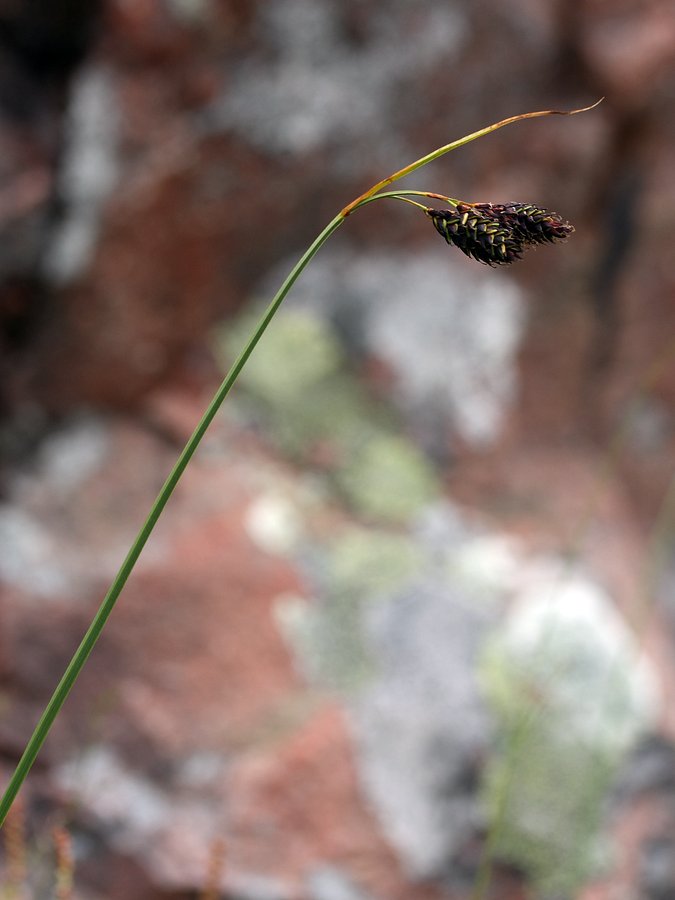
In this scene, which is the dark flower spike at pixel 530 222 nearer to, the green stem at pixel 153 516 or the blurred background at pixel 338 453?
the green stem at pixel 153 516

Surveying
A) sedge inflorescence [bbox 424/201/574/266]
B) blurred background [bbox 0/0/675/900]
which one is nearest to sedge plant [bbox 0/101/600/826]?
sedge inflorescence [bbox 424/201/574/266]

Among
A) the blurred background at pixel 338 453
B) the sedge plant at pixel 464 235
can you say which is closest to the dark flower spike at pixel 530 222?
the sedge plant at pixel 464 235

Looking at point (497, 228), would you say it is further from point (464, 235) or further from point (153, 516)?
point (153, 516)

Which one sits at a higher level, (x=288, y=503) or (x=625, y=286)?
(x=625, y=286)

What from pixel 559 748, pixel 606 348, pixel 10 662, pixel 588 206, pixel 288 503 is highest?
pixel 588 206

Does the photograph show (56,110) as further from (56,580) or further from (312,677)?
(312,677)

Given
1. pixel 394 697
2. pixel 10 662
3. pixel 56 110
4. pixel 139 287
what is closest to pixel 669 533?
pixel 394 697
